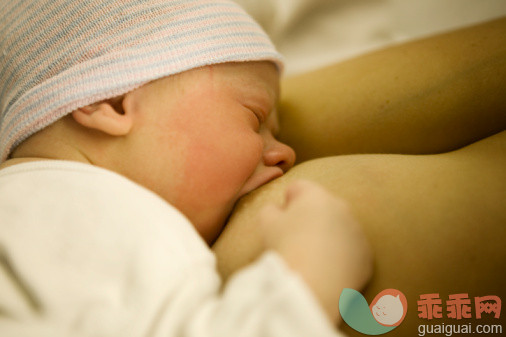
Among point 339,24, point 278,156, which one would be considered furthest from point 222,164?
point 339,24

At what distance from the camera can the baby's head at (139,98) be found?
0.77 metres

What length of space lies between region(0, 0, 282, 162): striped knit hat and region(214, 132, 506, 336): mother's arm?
0.32m

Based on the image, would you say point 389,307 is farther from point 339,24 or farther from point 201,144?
point 339,24

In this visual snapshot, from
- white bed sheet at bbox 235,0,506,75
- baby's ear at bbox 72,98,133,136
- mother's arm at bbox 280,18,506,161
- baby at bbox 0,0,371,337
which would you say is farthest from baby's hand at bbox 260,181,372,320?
white bed sheet at bbox 235,0,506,75

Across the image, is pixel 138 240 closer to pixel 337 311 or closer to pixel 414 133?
pixel 337 311

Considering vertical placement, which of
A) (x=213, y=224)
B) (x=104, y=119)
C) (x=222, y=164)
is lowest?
(x=213, y=224)

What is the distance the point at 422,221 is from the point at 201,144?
405 mm

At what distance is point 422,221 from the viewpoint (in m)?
0.64

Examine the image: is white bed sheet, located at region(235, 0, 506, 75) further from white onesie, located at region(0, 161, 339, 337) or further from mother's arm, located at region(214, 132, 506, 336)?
white onesie, located at region(0, 161, 339, 337)

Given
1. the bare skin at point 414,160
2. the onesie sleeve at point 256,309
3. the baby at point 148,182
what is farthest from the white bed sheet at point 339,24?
the onesie sleeve at point 256,309

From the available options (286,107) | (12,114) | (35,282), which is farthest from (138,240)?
(286,107)

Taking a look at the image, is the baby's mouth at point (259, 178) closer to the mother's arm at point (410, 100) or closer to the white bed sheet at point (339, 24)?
the mother's arm at point (410, 100)

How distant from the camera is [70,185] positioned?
0.65 meters

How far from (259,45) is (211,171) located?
33 centimetres
